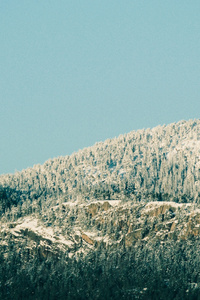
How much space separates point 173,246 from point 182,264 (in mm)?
19859

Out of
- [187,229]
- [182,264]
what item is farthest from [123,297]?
[187,229]

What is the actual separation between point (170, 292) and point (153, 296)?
15.7 ft

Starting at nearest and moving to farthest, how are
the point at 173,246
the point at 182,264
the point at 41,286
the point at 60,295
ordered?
the point at 60,295
the point at 41,286
the point at 182,264
the point at 173,246

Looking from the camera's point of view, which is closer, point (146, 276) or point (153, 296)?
point (153, 296)

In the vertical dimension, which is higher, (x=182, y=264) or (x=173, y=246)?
(x=173, y=246)

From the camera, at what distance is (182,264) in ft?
553

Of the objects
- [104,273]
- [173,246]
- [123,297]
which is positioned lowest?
[123,297]

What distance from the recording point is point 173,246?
7411 inches

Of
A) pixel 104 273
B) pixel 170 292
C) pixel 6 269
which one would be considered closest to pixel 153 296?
pixel 170 292

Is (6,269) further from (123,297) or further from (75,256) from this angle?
(123,297)

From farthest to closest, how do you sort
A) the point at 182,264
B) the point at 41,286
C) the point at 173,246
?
the point at 173,246
the point at 182,264
the point at 41,286

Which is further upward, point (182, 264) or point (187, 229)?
point (187, 229)

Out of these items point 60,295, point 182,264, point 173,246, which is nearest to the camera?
point 60,295

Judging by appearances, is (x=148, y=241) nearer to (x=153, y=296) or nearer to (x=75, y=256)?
(x=75, y=256)
